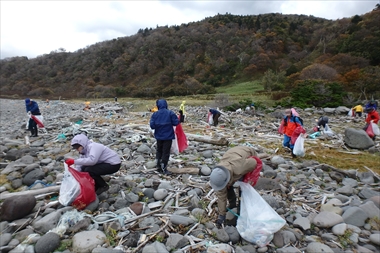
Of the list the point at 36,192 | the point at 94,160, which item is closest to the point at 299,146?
the point at 94,160

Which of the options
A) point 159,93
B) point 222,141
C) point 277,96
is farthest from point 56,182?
point 159,93

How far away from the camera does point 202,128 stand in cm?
1291

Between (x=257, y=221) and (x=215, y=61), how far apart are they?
211ft

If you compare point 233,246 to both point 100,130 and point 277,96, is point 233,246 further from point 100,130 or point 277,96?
point 277,96

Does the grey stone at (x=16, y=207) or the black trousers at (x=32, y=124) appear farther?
the black trousers at (x=32, y=124)

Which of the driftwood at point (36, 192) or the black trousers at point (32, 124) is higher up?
the black trousers at point (32, 124)

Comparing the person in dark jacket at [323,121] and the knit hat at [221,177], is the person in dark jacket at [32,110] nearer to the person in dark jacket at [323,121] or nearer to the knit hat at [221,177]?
the knit hat at [221,177]

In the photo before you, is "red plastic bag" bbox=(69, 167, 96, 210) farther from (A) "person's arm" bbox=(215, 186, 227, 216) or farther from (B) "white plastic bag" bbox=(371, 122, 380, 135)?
(B) "white plastic bag" bbox=(371, 122, 380, 135)

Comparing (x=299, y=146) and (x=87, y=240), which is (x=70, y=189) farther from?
(x=299, y=146)

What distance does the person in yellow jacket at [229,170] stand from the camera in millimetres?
3369

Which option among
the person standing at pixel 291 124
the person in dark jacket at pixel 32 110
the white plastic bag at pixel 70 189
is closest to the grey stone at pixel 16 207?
the white plastic bag at pixel 70 189

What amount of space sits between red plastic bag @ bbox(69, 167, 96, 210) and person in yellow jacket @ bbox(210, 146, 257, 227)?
2247mm

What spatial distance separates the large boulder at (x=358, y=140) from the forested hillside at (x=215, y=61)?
1441 centimetres

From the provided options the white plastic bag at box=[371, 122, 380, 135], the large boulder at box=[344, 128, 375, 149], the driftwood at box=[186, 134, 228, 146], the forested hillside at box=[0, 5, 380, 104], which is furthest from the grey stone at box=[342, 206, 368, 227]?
the forested hillside at box=[0, 5, 380, 104]
